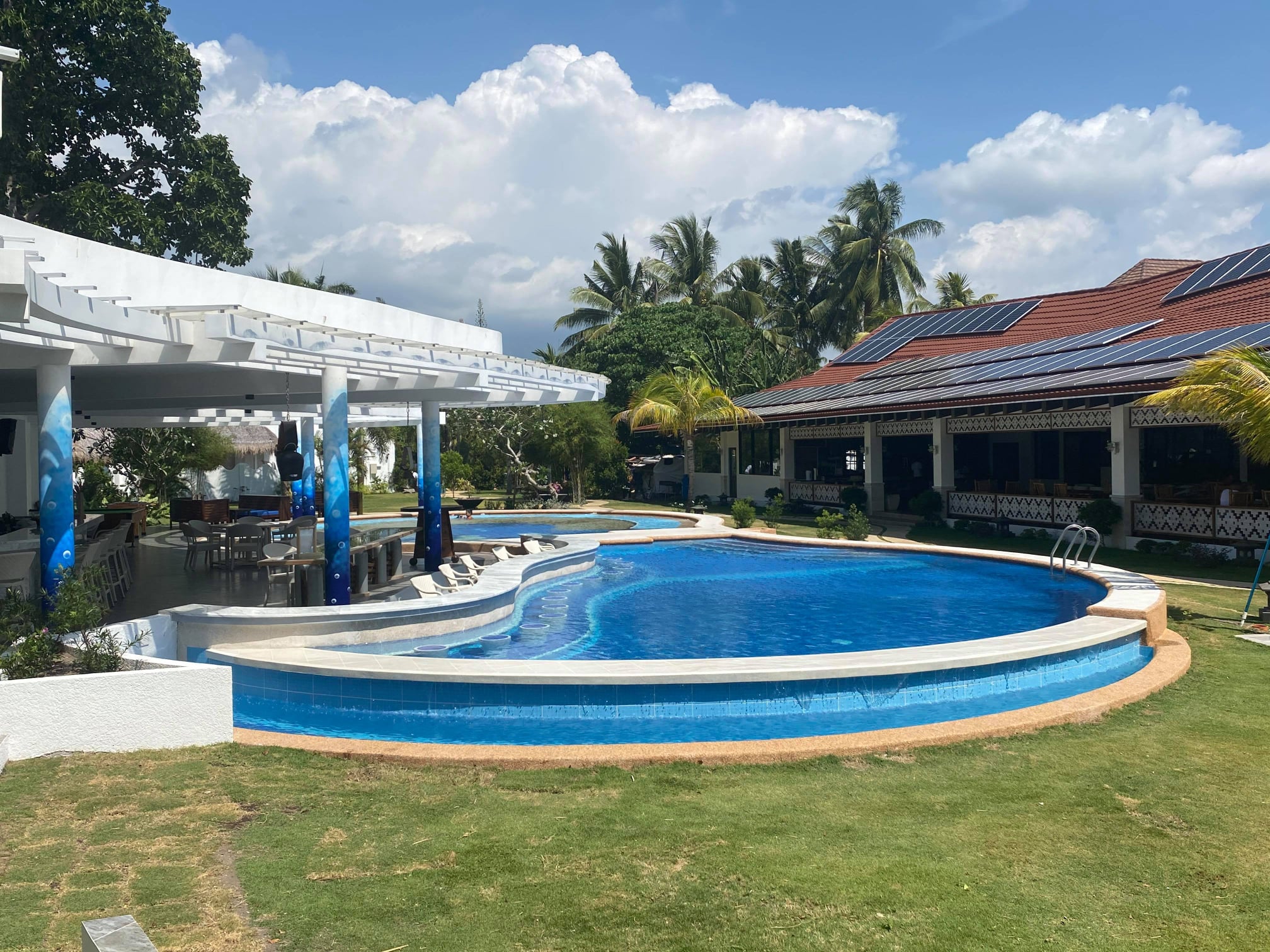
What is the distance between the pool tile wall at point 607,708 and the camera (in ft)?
26.1

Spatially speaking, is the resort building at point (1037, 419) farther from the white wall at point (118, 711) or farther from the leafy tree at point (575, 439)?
the white wall at point (118, 711)

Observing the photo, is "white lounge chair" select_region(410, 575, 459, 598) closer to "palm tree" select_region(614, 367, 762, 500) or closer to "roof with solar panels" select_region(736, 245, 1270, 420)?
"roof with solar panels" select_region(736, 245, 1270, 420)

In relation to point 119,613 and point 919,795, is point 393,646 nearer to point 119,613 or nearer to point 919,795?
point 119,613

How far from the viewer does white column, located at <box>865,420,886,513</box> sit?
85.3ft

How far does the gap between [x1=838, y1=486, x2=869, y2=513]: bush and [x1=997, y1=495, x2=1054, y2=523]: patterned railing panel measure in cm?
415

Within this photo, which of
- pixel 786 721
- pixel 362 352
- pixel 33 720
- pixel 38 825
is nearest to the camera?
pixel 38 825

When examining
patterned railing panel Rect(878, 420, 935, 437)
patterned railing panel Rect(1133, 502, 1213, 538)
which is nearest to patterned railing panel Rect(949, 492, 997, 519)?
patterned railing panel Rect(878, 420, 935, 437)

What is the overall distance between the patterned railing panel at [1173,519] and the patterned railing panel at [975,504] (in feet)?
12.6

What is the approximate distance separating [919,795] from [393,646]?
6572 millimetres

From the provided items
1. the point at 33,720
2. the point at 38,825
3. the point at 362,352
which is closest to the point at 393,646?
the point at 362,352

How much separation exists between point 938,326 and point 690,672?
27420 millimetres

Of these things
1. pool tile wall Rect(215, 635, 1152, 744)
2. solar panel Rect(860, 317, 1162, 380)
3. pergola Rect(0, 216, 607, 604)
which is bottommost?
pool tile wall Rect(215, 635, 1152, 744)

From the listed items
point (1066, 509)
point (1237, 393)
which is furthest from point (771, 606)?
point (1066, 509)

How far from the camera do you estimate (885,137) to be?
20.9 metres
